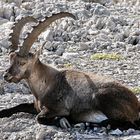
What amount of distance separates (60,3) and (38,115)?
43.2ft

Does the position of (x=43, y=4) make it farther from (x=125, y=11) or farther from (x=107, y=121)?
(x=107, y=121)

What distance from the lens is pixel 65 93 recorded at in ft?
38.8

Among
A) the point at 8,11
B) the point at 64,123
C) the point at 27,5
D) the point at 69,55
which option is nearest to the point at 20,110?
the point at 64,123

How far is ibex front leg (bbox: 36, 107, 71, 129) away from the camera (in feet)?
37.7

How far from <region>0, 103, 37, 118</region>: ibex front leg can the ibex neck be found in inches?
9.8

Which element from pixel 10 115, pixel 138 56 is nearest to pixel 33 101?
pixel 10 115

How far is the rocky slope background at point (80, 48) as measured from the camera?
11219mm

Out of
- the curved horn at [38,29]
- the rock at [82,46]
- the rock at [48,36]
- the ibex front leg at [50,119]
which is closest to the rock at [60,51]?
the rock at [82,46]

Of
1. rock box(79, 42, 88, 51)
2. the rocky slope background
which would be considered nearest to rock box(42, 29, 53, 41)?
the rocky slope background

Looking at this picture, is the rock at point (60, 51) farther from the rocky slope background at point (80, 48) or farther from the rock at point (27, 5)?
the rock at point (27, 5)

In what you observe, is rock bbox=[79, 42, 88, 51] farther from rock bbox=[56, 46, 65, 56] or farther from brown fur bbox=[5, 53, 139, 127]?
brown fur bbox=[5, 53, 139, 127]

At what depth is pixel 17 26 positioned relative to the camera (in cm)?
1232

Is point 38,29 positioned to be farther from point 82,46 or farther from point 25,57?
point 82,46

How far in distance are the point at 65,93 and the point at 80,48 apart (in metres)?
6.11
